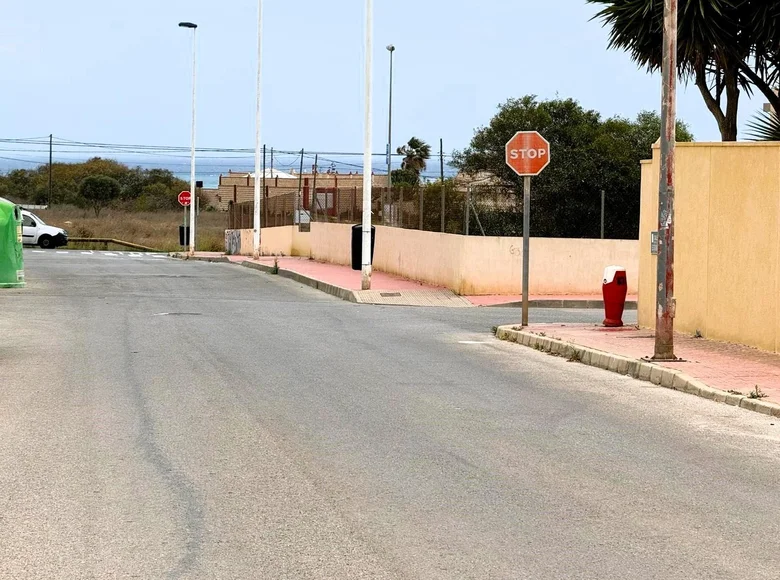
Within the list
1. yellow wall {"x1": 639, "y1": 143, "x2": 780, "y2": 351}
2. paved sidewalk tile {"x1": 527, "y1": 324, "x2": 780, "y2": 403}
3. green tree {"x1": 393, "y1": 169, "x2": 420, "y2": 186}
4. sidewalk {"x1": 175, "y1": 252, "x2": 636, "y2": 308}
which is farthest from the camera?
green tree {"x1": 393, "y1": 169, "x2": 420, "y2": 186}

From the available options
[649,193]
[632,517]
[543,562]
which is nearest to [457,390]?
[632,517]

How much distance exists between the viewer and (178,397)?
11.1 m

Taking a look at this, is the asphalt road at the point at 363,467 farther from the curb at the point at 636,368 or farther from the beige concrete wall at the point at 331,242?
the beige concrete wall at the point at 331,242

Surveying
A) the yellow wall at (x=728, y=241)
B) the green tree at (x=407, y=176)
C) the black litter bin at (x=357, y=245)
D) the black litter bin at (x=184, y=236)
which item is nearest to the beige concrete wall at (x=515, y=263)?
the black litter bin at (x=357, y=245)

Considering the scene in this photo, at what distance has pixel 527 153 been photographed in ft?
60.2

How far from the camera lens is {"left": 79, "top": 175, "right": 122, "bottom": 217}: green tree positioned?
109188 mm

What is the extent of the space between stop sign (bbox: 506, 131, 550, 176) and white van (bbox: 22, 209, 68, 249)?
43.4 metres

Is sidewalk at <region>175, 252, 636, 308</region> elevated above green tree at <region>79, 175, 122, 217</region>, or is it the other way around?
green tree at <region>79, 175, 122, 217</region>

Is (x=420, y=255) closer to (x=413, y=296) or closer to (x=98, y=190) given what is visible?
(x=413, y=296)

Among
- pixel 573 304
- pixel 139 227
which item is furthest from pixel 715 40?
pixel 139 227

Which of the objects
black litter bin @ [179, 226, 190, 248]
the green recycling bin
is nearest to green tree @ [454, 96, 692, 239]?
the green recycling bin

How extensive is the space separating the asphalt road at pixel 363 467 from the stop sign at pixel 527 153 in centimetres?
380

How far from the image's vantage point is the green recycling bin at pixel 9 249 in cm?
1419

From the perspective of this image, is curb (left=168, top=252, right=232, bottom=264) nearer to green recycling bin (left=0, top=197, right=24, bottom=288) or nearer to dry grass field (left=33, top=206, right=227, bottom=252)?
dry grass field (left=33, top=206, right=227, bottom=252)
